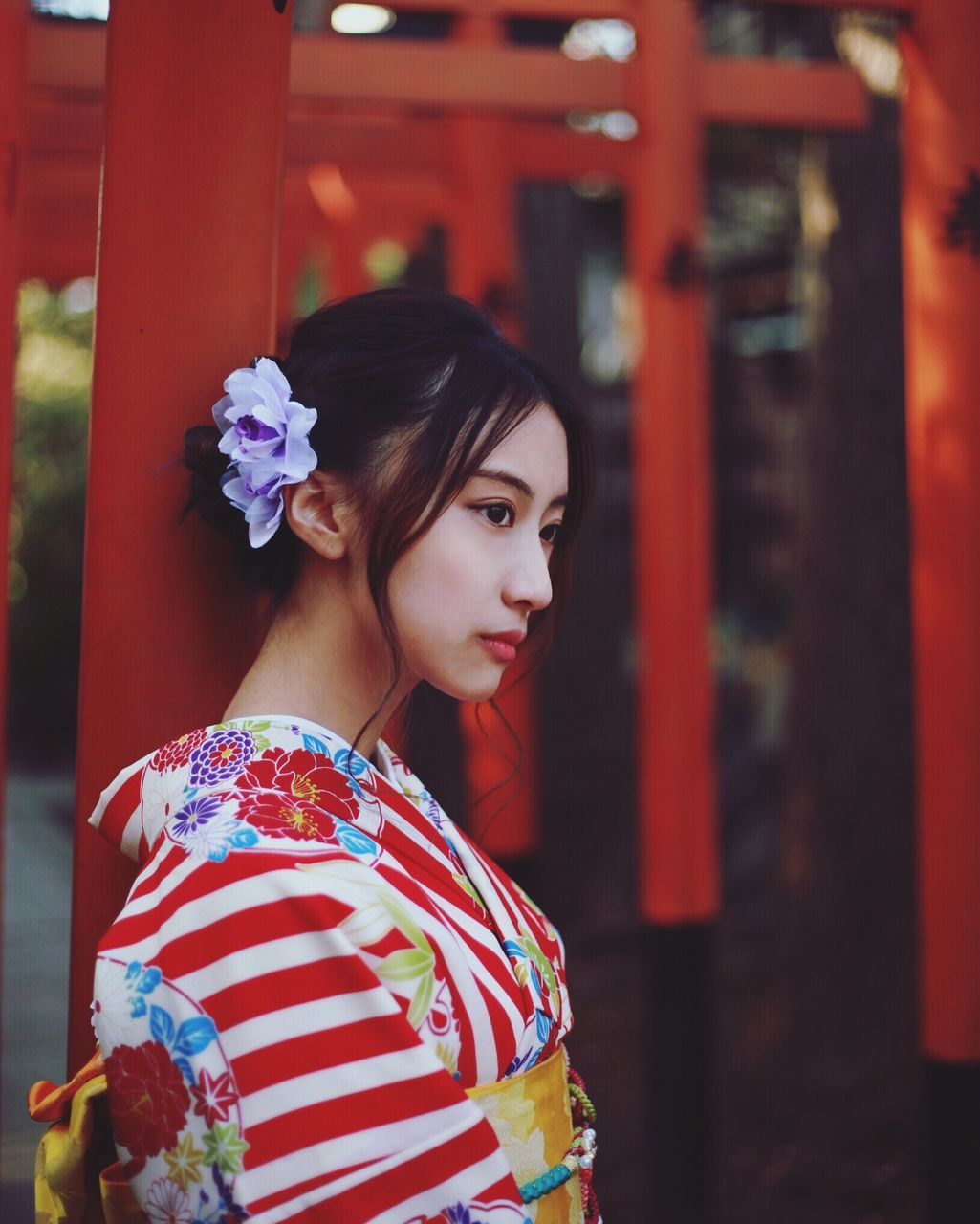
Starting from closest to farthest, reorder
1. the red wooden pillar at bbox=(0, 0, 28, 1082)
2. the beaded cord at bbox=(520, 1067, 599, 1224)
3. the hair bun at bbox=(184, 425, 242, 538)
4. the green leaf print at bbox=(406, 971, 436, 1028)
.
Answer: the green leaf print at bbox=(406, 971, 436, 1028) < the beaded cord at bbox=(520, 1067, 599, 1224) < the hair bun at bbox=(184, 425, 242, 538) < the red wooden pillar at bbox=(0, 0, 28, 1082)

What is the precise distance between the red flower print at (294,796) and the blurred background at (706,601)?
495 millimetres

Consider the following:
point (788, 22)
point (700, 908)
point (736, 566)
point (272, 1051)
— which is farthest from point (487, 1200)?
point (736, 566)

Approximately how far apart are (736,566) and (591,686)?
7.05 feet

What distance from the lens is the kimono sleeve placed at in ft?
4.06

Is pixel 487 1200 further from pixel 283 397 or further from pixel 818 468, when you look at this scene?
pixel 818 468

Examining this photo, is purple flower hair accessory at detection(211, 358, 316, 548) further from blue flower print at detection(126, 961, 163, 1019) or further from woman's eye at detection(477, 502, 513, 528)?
blue flower print at detection(126, 961, 163, 1019)

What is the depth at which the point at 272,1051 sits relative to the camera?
4.08 feet

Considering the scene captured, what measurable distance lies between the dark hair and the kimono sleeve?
41 cm

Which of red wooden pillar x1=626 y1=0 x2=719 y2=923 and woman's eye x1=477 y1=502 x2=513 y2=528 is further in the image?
red wooden pillar x1=626 y1=0 x2=719 y2=923

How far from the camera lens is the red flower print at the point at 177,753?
1.52 m

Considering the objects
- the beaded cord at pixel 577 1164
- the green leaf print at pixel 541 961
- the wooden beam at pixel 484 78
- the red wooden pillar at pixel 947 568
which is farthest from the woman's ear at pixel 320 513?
the wooden beam at pixel 484 78

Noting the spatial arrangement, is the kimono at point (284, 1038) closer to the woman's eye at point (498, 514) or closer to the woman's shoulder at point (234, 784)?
the woman's shoulder at point (234, 784)

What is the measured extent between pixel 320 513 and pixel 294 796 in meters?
0.36

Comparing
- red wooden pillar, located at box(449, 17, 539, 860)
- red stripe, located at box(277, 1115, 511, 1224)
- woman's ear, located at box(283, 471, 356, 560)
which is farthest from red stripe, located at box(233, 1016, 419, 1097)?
red wooden pillar, located at box(449, 17, 539, 860)
